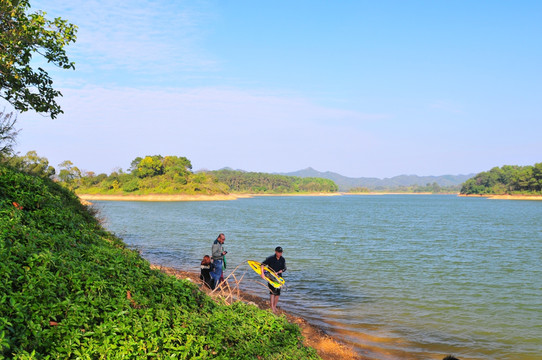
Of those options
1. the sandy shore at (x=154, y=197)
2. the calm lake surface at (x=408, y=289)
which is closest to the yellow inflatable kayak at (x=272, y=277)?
the calm lake surface at (x=408, y=289)

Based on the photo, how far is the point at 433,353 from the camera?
10273 millimetres

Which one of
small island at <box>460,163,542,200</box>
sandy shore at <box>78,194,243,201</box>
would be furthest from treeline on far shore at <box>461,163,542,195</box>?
sandy shore at <box>78,194,243,201</box>

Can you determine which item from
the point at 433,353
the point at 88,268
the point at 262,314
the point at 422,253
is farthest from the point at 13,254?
the point at 422,253

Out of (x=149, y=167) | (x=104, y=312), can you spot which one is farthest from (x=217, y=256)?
(x=149, y=167)

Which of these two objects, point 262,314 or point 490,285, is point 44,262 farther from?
point 490,285

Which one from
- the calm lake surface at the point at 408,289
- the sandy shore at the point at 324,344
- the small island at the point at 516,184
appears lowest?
the calm lake surface at the point at 408,289

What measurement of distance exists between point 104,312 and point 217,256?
22.7 feet

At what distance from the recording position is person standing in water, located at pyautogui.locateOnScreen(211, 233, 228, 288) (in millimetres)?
11625

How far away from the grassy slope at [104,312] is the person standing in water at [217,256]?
15.5 feet

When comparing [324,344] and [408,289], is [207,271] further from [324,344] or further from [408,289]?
[408,289]

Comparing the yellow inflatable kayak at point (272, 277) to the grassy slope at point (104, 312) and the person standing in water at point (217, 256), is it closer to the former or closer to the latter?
the person standing in water at point (217, 256)

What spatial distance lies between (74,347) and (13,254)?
1.92 meters

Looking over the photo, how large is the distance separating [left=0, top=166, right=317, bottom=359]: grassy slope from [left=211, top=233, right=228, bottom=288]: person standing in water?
4.71 metres

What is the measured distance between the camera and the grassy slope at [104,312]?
4.31 meters
